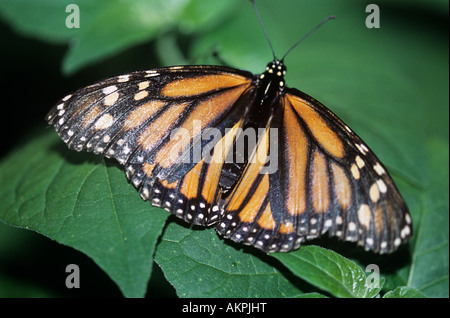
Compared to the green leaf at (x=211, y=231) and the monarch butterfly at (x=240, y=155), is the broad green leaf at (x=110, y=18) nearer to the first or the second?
the green leaf at (x=211, y=231)

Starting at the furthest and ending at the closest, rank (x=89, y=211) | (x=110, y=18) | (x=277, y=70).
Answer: (x=110, y=18) → (x=277, y=70) → (x=89, y=211)

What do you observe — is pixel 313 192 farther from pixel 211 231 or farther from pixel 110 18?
pixel 110 18

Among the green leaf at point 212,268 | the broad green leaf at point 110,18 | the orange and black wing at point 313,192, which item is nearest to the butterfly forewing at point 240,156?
the orange and black wing at point 313,192

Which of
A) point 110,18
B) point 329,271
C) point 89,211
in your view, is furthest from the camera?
point 110,18

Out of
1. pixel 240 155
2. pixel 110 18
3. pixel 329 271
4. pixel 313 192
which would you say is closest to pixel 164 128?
pixel 240 155

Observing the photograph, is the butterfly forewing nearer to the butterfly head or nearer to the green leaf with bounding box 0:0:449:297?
the butterfly head

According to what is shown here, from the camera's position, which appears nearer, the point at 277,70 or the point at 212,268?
the point at 212,268

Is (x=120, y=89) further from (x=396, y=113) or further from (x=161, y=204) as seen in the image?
(x=396, y=113)

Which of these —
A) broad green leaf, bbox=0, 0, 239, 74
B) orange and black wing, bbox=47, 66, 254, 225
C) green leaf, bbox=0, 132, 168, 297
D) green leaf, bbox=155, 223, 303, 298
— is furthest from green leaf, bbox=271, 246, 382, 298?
broad green leaf, bbox=0, 0, 239, 74

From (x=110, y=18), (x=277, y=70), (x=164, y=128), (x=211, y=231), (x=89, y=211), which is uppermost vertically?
(x=110, y=18)
